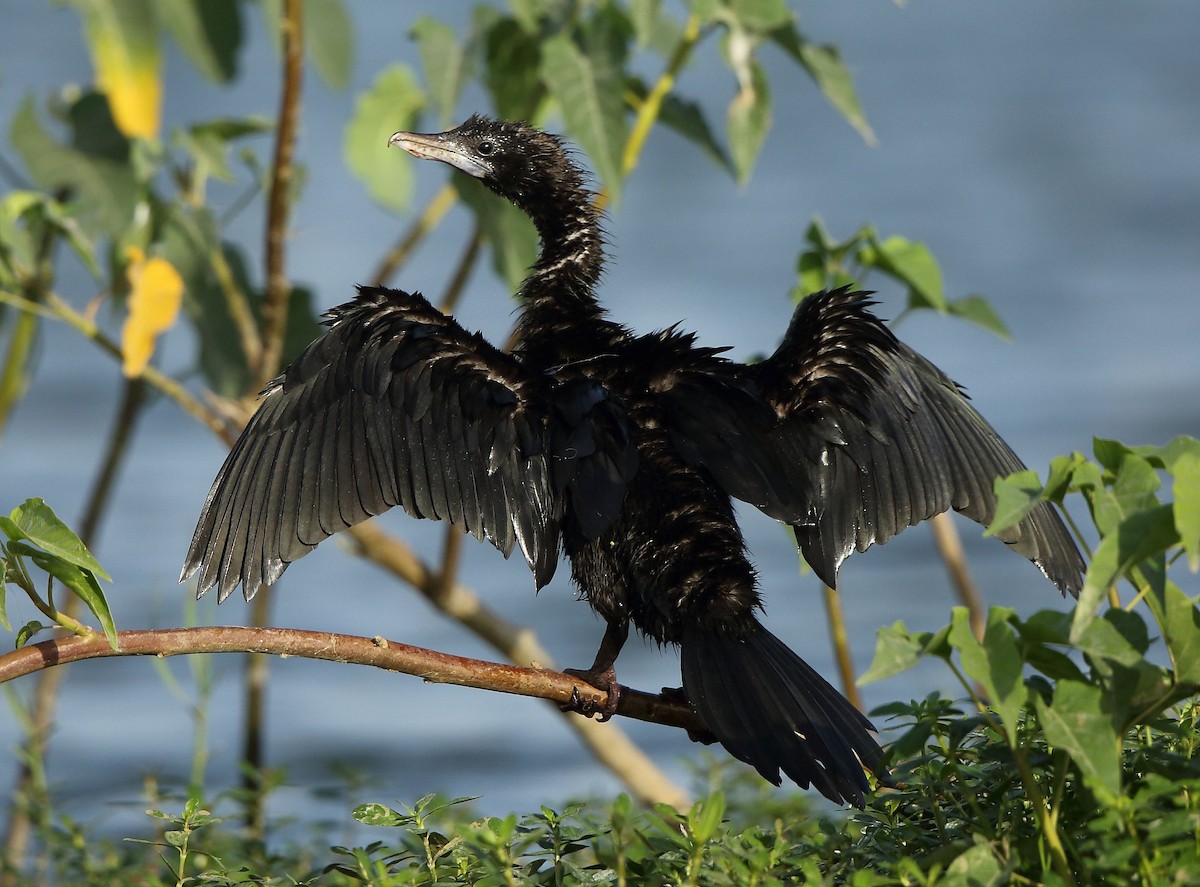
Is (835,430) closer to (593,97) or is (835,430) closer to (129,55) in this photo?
(593,97)

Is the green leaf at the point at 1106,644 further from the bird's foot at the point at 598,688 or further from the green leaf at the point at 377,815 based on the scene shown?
the bird's foot at the point at 598,688

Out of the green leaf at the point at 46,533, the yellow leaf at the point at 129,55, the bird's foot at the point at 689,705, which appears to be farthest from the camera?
the yellow leaf at the point at 129,55

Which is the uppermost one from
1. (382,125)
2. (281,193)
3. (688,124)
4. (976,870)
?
(382,125)

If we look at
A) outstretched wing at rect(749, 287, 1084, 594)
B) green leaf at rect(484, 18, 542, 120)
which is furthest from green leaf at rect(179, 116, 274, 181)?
outstretched wing at rect(749, 287, 1084, 594)

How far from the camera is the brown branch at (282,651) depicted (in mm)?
2061

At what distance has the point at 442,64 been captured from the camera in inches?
178

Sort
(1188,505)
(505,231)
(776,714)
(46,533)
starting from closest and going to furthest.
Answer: (1188,505)
(46,533)
(776,714)
(505,231)

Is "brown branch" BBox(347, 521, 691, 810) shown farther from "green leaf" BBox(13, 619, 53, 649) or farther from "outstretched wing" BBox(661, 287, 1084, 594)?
"green leaf" BBox(13, 619, 53, 649)

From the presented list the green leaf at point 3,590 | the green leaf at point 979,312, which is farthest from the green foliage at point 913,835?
the green leaf at point 979,312

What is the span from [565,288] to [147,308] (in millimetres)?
1239

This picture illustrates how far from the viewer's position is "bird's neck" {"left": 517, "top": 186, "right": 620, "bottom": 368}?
132 inches

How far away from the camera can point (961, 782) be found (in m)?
1.94

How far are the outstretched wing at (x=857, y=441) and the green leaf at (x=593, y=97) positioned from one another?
3.29 ft

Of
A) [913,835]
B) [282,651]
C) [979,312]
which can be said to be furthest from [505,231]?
[913,835]
